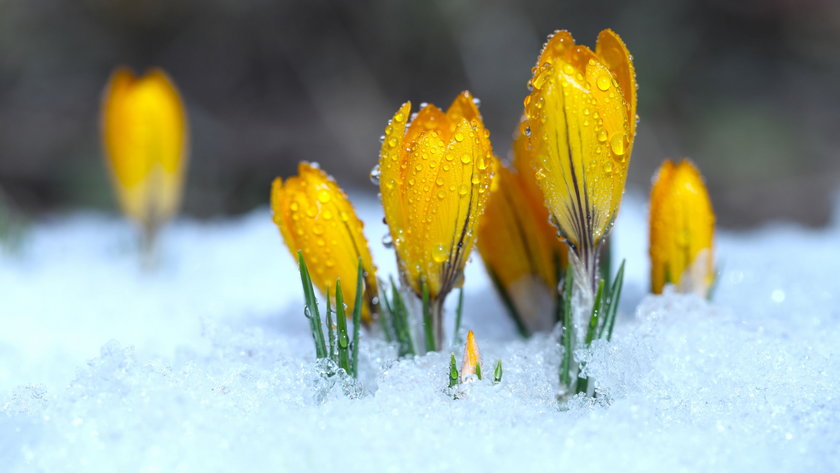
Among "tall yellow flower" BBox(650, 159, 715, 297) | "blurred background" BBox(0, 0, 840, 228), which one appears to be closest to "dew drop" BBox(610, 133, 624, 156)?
"tall yellow flower" BBox(650, 159, 715, 297)

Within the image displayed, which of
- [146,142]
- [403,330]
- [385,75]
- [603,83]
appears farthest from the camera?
[385,75]

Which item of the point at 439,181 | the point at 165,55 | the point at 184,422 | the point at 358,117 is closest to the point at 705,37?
the point at 358,117

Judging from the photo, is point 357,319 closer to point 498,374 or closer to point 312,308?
point 312,308

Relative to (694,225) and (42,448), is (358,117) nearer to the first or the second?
(694,225)

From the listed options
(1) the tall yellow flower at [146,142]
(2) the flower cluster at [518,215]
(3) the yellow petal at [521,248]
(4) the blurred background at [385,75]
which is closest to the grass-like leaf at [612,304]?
(2) the flower cluster at [518,215]

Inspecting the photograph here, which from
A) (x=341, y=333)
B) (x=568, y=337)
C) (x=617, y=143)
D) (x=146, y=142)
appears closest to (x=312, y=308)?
(x=341, y=333)

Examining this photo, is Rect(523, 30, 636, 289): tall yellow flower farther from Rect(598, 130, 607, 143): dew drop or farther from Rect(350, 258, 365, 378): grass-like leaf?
Rect(350, 258, 365, 378): grass-like leaf
